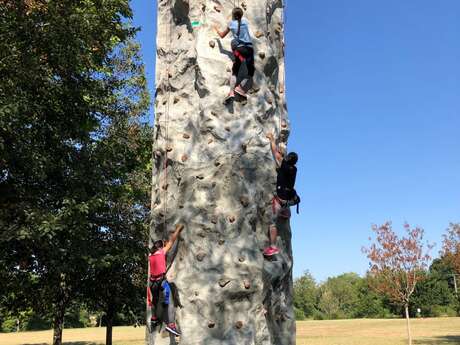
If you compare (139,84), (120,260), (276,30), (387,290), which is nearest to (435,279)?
(387,290)

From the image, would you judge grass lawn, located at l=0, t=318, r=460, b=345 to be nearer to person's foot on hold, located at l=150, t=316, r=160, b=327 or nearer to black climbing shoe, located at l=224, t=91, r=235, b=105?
person's foot on hold, located at l=150, t=316, r=160, b=327

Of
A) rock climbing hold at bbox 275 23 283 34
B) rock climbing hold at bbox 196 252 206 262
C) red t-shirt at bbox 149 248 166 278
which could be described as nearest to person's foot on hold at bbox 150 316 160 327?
red t-shirt at bbox 149 248 166 278

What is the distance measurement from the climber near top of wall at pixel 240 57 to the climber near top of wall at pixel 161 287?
145 centimetres

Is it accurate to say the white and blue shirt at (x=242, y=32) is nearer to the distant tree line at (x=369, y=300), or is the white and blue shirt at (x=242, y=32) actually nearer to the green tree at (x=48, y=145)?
the green tree at (x=48, y=145)

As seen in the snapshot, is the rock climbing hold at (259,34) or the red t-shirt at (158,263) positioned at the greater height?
the rock climbing hold at (259,34)

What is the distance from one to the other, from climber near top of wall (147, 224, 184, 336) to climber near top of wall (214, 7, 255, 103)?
145cm

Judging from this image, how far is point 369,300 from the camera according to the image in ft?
224

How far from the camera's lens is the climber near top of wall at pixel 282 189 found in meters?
4.52

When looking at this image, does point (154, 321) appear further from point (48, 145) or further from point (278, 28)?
point (48, 145)

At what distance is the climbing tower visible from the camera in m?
4.09

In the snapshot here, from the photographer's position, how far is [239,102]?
4598 mm

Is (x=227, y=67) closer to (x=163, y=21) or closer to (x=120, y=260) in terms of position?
(x=163, y=21)

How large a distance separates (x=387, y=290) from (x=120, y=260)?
16.6 metres

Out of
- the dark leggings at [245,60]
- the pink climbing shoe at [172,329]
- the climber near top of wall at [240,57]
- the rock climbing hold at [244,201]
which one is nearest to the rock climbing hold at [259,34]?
the climber near top of wall at [240,57]
